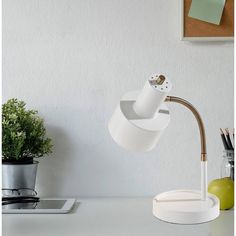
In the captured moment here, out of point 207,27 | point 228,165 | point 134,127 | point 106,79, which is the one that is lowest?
point 228,165

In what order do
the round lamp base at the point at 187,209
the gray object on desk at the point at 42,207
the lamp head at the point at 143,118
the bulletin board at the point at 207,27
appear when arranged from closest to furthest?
the lamp head at the point at 143,118, the round lamp base at the point at 187,209, the gray object on desk at the point at 42,207, the bulletin board at the point at 207,27

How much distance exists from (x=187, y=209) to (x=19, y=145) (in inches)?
19.7

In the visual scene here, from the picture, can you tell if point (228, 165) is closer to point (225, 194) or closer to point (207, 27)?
point (225, 194)

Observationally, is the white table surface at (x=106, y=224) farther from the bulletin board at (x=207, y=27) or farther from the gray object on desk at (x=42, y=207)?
the bulletin board at (x=207, y=27)

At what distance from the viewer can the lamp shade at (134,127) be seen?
36.7 inches

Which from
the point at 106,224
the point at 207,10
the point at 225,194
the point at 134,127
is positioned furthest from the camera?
the point at 207,10

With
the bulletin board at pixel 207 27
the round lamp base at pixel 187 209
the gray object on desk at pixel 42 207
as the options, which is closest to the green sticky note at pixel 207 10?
the bulletin board at pixel 207 27

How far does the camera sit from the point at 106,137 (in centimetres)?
140

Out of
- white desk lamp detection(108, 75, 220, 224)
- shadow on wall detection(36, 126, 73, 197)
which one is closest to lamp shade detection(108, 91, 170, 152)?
white desk lamp detection(108, 75, 220, 224)

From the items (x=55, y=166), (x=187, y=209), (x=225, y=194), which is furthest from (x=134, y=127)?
(x=55, y=166)

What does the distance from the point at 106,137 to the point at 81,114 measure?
0.11 metres

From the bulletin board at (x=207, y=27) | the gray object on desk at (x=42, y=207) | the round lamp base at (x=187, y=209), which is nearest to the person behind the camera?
the round lamp base at (x=187, y=209)

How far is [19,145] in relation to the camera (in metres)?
1.24

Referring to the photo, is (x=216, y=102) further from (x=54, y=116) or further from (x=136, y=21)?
(x=54, y=116)
